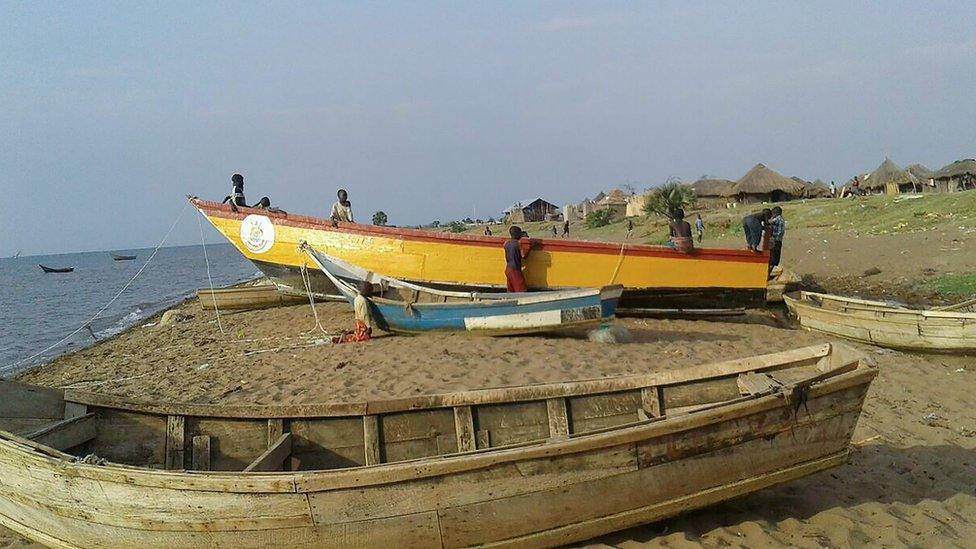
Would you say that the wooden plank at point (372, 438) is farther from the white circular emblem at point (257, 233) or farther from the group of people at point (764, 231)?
the white circular emblem at point (257, 233)

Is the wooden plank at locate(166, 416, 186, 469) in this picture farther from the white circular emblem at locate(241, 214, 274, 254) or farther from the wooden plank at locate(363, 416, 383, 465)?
the white circular emblem at locate(241, 214, 274, 254)

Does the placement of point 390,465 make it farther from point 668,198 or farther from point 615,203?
point 615,203

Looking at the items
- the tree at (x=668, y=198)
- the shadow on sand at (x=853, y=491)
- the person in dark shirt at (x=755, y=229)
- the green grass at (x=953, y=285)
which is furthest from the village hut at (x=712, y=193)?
the shadow on sand at (x=853, y=491)

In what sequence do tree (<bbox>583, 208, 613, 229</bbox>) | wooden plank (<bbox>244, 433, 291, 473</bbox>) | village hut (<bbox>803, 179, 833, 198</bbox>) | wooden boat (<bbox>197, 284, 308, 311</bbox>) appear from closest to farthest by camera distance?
wooden plank (<bbox>244, 433, 291, 473</bbox>) < wooden boat (<bbox>197, 284, 308, 311</bbox>) < village hut (<bbox>803, 179, 833, 198</bbox>) < tree (<bbox>583, 208, 613, 229</bbox>)

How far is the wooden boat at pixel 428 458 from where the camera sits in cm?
370

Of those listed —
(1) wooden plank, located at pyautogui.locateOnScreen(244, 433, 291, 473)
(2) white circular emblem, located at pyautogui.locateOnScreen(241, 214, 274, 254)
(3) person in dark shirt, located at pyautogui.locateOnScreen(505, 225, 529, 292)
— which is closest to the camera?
(1) wooden plank, located at pyautogui.locateOnScreen(244, 433, 291, 473)

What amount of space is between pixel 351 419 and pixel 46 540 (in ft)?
7.34

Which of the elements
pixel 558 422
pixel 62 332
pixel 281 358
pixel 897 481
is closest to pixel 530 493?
pixel 558 422

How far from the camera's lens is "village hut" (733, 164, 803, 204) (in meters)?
38.0

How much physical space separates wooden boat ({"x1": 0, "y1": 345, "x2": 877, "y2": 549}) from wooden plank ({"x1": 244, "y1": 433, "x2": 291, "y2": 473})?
2cm

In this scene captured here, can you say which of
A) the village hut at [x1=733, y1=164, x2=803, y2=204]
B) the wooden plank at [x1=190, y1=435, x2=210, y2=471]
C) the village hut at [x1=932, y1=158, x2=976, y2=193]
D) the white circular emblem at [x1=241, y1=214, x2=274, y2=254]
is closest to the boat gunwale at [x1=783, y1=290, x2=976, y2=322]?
the wooden plank at [x1=190, y1=435, x2=210, y2=471]

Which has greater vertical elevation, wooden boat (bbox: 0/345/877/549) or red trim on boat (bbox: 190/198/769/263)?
red trim on boat (bbox: 190/198/769/263)

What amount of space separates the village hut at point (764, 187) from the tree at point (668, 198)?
353cm

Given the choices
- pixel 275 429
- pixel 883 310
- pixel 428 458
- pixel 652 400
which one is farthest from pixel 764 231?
pixel 275 429
